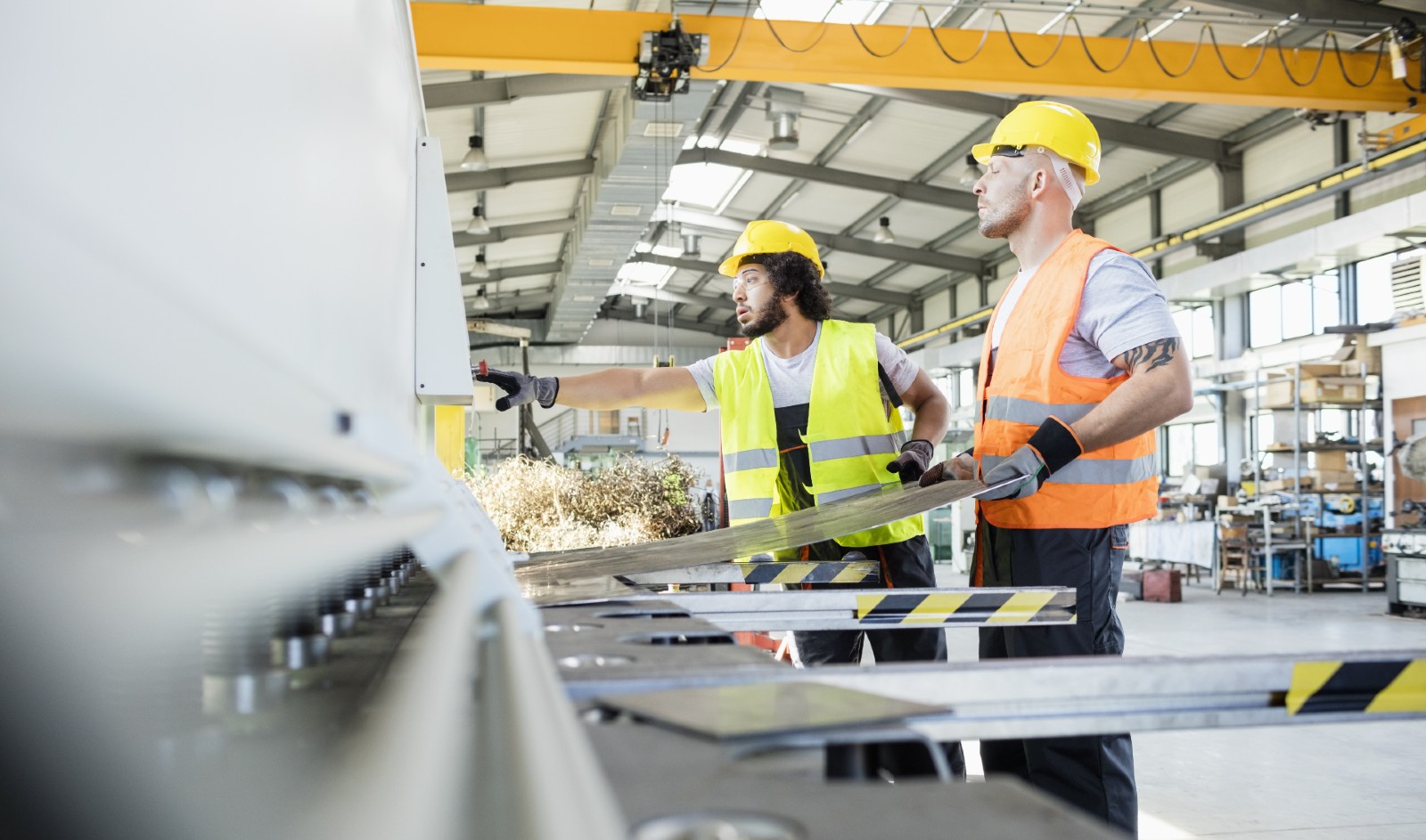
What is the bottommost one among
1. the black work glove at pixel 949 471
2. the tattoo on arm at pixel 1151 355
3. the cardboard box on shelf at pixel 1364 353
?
the black work glove at pixel 949 471

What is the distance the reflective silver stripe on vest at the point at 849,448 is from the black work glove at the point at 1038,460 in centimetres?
92

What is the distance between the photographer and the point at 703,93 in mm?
9469


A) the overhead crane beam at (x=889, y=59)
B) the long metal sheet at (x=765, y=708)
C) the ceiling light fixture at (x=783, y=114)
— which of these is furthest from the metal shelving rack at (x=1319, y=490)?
the long metal sheet at (x=765, y=708)

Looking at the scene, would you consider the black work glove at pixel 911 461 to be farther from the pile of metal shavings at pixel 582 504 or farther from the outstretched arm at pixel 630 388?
the pile of metal shavings at pixel 582 504

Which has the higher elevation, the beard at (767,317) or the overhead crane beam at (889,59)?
the overhead crane beam at (889,59)

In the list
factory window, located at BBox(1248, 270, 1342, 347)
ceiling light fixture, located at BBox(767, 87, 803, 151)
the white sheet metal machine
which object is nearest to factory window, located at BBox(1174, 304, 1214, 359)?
factory window, located at BBox(1248, 270, 1342, 347)

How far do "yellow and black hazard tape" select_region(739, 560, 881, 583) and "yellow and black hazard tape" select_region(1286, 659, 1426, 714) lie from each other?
131 cm

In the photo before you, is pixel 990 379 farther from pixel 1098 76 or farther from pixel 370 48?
pixel 1098 76

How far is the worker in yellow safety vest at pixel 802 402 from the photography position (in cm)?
293

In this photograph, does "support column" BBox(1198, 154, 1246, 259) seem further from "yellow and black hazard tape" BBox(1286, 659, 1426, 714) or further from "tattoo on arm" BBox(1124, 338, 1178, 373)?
"yellow and black hazard tape" BBox(1286, 659, 1426, 714)

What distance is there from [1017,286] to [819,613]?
4.64 ft

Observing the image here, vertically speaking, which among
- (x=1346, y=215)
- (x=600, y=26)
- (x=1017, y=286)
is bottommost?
(x=1017, y=286)

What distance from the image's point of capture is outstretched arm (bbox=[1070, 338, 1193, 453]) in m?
2.11

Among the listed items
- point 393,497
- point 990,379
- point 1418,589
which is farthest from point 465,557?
point 1418,589
